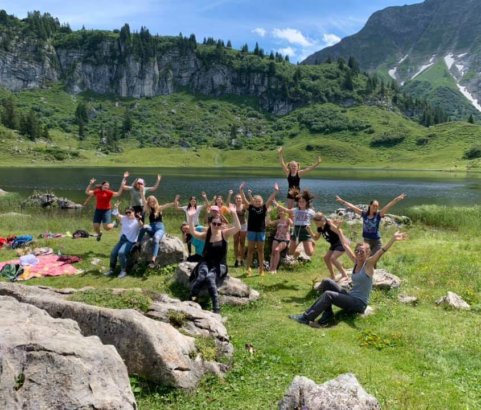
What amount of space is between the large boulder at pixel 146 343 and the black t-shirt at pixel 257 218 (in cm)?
880

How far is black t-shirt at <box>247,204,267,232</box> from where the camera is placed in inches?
722

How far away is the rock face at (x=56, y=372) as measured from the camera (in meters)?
6.55

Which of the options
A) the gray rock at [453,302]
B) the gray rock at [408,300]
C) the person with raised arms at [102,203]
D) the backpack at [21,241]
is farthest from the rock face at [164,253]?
the gray rock at [453,302]

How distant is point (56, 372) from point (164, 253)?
12026 millimetres

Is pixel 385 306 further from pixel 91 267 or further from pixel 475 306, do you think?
pixel 91 267

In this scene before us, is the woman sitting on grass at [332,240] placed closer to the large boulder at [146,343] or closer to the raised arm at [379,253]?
the raised arm at [379,253]

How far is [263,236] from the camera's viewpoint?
18703 millimetres

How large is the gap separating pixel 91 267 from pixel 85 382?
14.1 m

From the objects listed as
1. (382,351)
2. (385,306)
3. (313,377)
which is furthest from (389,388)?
(385,306)

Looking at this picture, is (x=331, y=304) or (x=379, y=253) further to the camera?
(x=331, y=304)

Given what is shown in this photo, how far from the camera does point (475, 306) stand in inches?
609

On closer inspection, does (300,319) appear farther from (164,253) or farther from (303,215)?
(164,253)

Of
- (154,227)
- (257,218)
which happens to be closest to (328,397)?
(257,218)

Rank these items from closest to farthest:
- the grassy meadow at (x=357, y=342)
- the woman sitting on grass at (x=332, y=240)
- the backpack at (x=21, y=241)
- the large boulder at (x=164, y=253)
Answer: the grassy meadow at (x=357, y=342) → the woman sitting on grass at (x=332, y=240) → the large boulder at (x=164, y=253) → the backpack at (x=21, y=241)
